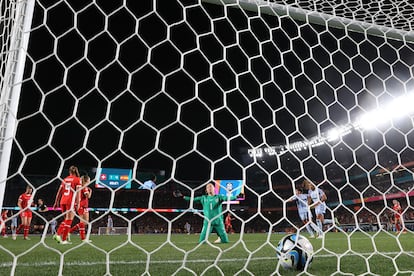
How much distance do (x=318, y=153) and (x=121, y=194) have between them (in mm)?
13032

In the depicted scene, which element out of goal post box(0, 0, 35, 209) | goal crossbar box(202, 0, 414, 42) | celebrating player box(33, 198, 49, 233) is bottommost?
celebrating player box(33, 198, 49, 233)

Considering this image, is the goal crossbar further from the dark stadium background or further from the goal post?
the goal post

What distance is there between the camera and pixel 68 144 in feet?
72.7

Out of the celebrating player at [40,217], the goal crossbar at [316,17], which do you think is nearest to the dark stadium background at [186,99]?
the goal crossbar at [316,17]

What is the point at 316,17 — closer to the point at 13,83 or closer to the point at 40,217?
the point at 13,83

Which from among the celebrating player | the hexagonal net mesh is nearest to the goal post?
the hexagonal net mesh

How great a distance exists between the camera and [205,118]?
14914mm

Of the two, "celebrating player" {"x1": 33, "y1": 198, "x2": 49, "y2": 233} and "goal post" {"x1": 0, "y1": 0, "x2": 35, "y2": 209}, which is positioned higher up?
"goal post" {"x1": 0, "y1": 0, "x2": 35, "y2": 209}

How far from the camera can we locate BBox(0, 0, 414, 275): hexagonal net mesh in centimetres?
199

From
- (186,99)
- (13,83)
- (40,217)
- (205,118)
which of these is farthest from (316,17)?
(205,118)

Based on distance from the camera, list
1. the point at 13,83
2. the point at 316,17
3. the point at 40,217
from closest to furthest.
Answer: the point at 13,83 < the point at 316,17 < the point at 40,217

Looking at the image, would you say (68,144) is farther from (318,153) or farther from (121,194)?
(318,153)

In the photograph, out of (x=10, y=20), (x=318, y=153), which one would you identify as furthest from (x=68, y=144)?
(x=10, y=20)

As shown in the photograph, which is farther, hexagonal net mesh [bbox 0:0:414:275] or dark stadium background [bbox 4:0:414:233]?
dark stadium background [bbox 4:0:414:233]
